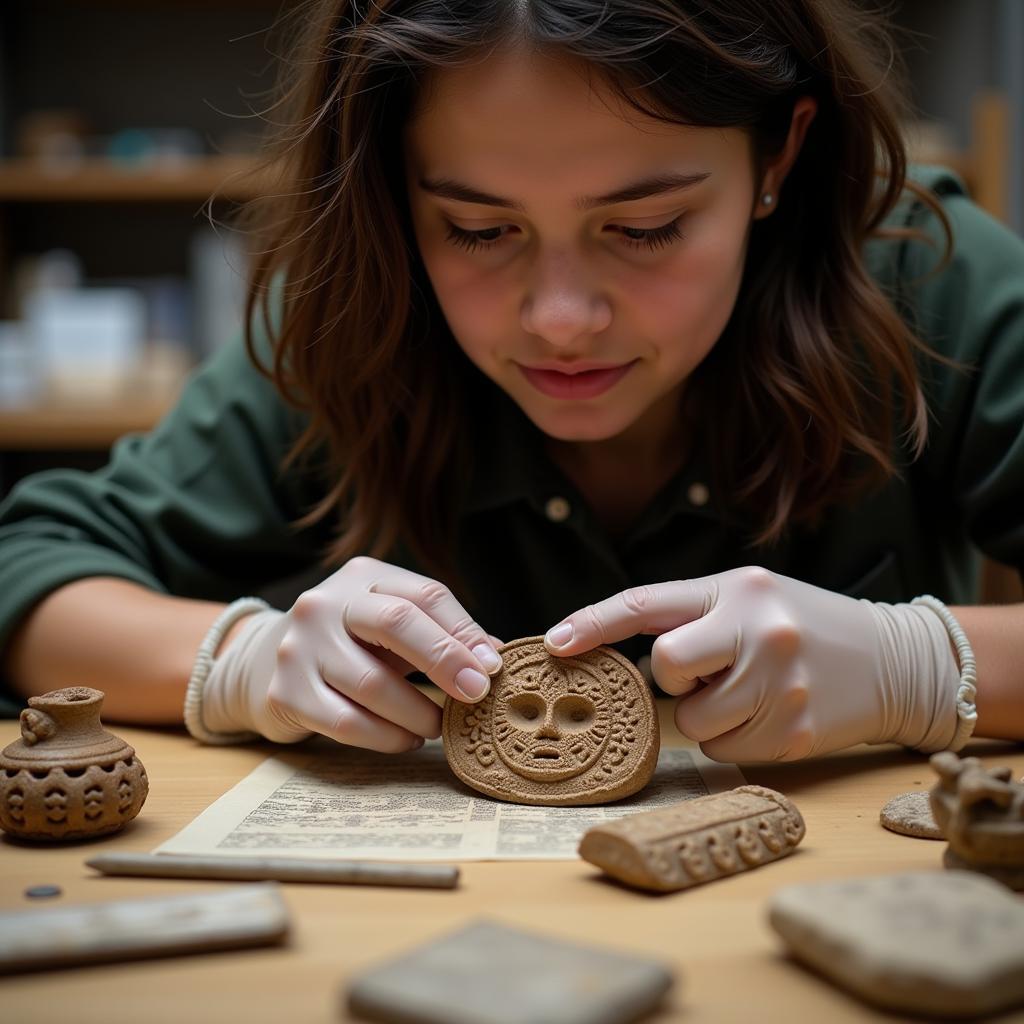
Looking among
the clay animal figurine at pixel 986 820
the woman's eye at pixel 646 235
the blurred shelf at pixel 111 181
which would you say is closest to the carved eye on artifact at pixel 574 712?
the clay animal figurine at pixel 986 820

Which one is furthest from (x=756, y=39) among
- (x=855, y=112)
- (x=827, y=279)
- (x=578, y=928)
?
(x=578, y=928)

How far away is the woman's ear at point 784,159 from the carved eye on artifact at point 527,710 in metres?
0.54

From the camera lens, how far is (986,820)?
0.68 m

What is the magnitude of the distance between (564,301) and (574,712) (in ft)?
1.09

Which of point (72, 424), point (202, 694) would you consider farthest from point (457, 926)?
point (72, 424)

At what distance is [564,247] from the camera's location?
98 centimetres

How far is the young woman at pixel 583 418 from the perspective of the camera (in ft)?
3.09

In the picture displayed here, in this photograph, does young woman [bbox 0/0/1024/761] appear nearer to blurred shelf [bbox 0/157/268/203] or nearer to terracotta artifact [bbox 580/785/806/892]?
terracotta artifact [bbox 580/785/806/892]

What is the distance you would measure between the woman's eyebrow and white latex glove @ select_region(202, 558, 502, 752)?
311mm

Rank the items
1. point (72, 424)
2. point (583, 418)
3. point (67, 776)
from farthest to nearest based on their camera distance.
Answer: point (72, 424) < point (583, 418) < point (67, 776)

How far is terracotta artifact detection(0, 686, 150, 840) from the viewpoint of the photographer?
77 cm

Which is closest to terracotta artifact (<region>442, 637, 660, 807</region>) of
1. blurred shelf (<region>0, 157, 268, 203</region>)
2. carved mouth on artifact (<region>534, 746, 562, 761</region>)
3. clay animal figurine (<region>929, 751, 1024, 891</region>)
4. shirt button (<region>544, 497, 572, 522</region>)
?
carved mouth on artifact (<region>534, 746, 562, 761</region>)

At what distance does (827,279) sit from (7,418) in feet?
5.89

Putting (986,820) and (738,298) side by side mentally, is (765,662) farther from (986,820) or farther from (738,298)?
(738,298)
